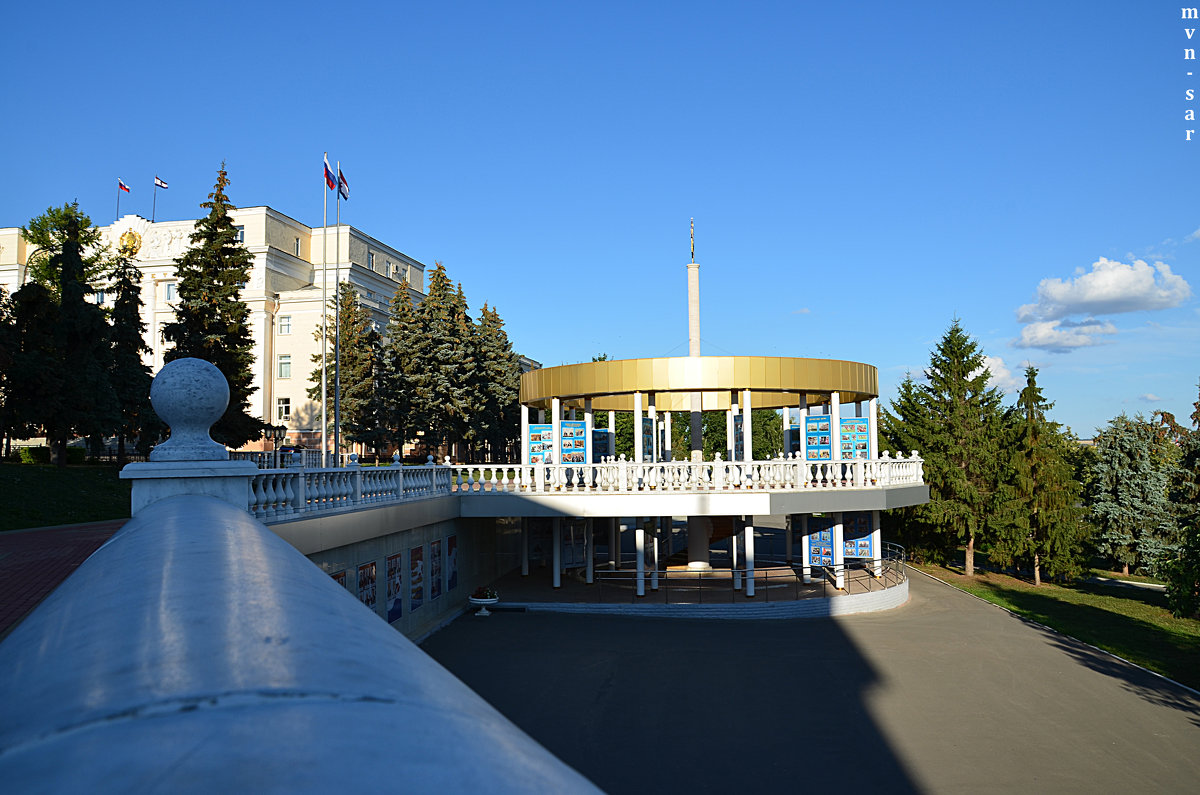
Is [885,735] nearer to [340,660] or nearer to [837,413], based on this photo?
[340,660]

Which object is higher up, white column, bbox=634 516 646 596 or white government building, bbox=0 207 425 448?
white government building, bbox=0 207 425 448

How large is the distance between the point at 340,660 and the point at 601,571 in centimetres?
2275

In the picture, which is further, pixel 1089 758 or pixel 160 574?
→ pixel 1089 758

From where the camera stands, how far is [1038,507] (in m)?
30.2

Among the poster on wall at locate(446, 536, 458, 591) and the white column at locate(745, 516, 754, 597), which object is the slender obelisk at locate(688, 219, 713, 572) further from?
the poster on wall at locate(446, 536, 458, 591)

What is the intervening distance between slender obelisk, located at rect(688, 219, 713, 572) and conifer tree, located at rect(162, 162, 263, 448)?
67.4 feet

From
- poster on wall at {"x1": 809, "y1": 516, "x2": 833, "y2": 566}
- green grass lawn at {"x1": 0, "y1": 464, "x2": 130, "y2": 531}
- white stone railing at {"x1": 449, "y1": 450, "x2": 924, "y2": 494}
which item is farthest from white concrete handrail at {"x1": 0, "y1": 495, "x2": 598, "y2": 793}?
poster on wall at {"x1": 809, "y1": 516, "x2": 833, "y2": 566}

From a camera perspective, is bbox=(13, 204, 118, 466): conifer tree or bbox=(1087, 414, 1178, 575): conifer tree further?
bbox=(1087, 414, 1178, 575): conifer tree

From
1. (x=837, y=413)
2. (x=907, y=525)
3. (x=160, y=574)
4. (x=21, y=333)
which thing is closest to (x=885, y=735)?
(x=160, y=574)

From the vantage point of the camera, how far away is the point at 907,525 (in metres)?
32.0

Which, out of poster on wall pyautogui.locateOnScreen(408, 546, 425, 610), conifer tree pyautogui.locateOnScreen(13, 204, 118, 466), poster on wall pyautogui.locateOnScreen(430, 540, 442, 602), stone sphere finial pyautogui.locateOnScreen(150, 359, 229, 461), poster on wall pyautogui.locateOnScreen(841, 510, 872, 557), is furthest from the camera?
conifer tree pyautogui.locateOnScreen(13, 204, 118, 466)

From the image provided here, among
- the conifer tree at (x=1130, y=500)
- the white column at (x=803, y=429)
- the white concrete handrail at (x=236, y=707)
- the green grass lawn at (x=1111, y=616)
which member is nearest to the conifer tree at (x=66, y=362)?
the white column at (x=803, y=429)

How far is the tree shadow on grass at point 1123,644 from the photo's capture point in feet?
44.4

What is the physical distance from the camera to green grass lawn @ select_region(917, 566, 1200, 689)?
18.0 metres
